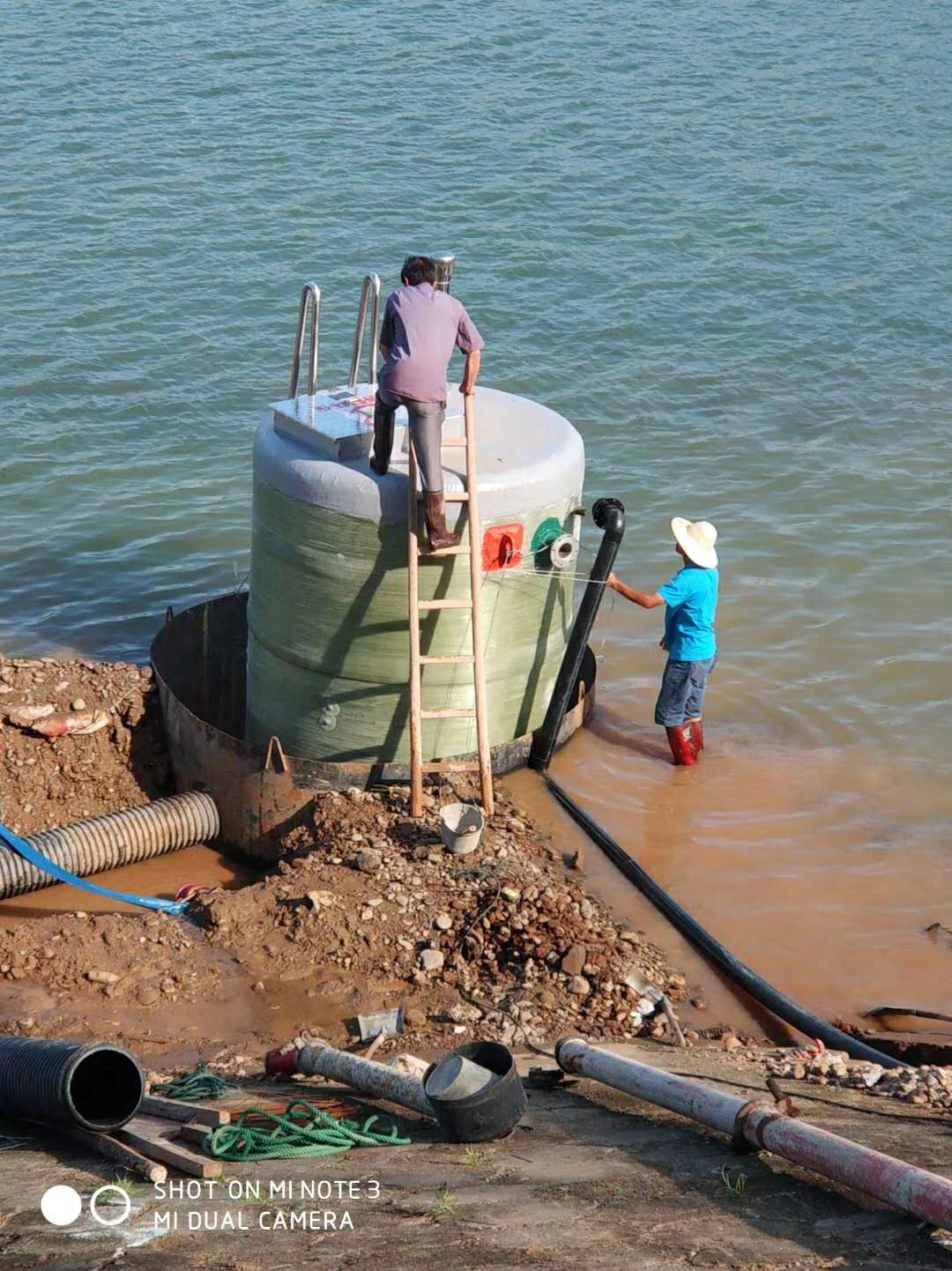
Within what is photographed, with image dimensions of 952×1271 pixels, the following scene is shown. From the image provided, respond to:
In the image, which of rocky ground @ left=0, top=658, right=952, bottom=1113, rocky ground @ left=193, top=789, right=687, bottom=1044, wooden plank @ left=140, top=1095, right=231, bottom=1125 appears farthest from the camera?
rocky ground @ left=193, top=789, right=687, bottom=1044

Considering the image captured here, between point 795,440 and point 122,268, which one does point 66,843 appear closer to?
point 795,440

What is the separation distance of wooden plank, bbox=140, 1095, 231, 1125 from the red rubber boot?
518cm

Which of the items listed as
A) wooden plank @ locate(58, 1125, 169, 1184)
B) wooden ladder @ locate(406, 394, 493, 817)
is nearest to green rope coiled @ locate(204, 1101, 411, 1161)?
wooden plank @ locate(58, 1125, 169, 1184)

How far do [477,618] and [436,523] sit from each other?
64 cm

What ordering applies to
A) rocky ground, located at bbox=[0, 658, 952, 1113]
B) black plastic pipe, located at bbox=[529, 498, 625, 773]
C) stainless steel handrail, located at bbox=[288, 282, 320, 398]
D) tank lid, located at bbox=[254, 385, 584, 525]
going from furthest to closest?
black plastic pipe, located at bbox=[529, 498, 625, 773] < stainless steel handrail, located at bbox=[288, 282, 320, 398] < tank lid, located at bbox=[254, 385, 584, 525] < rocky ground, located at bbox=[0, 658, 952, 1113]

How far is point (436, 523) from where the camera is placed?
8508 mm

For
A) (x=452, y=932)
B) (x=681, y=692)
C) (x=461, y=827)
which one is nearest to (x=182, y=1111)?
(x=452, y=932)

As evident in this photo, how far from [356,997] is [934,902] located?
3604mm

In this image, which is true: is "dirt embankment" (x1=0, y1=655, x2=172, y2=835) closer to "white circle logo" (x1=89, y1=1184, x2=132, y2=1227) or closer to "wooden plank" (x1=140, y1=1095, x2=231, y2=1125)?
"wooden plank" (x1=140, y1=1095, x2=231, y2=1125)

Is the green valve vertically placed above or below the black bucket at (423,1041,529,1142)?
above

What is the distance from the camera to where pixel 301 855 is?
912cm

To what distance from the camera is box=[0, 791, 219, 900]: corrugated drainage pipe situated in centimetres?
913

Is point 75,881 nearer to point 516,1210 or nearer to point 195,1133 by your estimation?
point 195,1133

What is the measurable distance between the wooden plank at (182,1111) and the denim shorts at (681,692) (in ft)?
16.9
